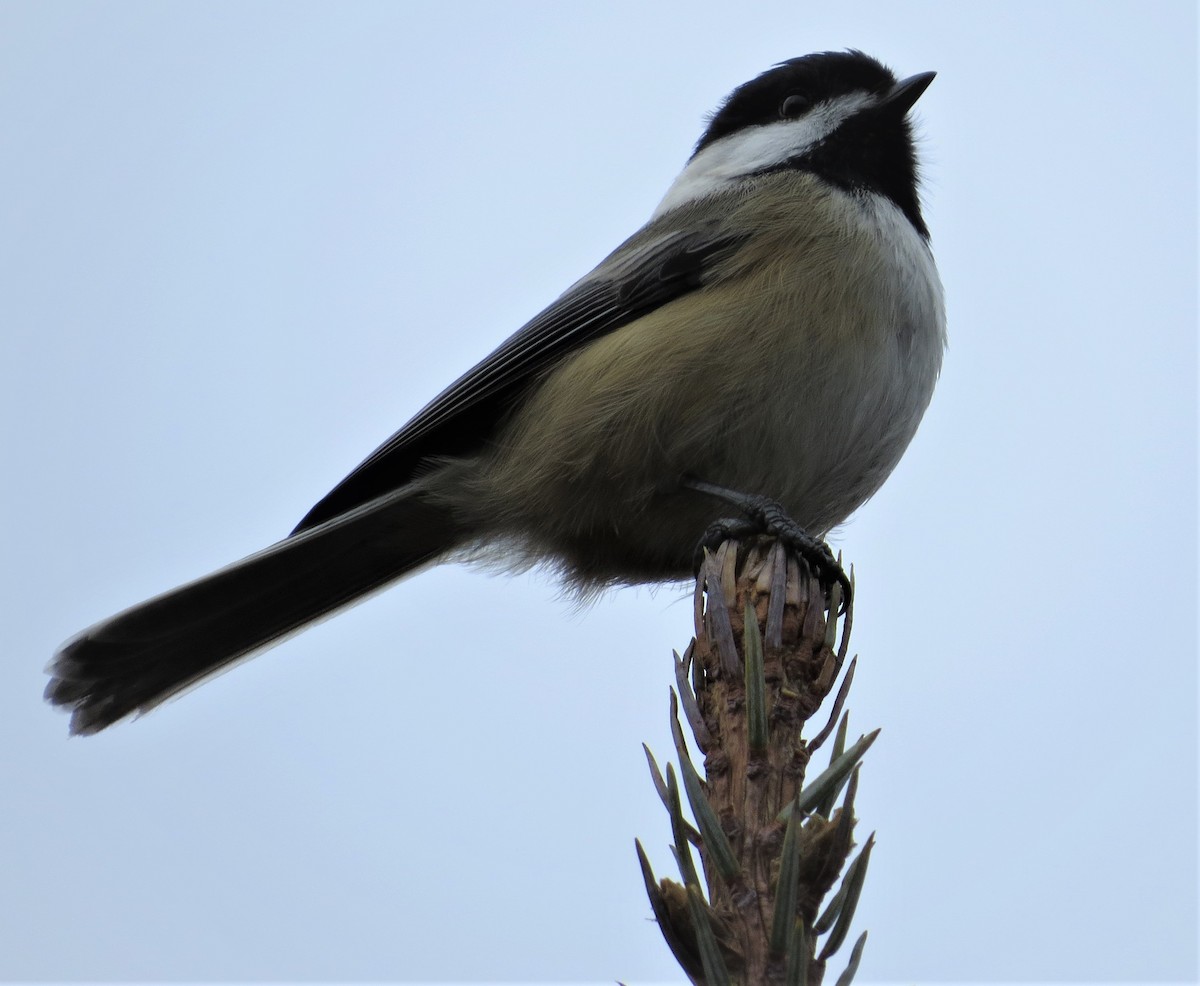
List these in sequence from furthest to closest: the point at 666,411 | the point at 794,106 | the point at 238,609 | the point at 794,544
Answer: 1. the point at 794,106
2. the point at 238,609
3. the point at 666,411
4. the point at 794,544

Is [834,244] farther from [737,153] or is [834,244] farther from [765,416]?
[737,153]

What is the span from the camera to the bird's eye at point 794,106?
334cm

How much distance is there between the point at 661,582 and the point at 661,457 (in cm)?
50

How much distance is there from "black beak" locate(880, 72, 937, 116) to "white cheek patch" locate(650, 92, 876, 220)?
7cm

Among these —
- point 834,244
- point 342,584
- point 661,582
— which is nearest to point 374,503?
point 342,584

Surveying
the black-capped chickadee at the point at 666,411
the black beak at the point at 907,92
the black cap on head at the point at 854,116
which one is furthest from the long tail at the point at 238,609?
the black beak at the point at 907,92

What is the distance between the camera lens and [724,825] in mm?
1414

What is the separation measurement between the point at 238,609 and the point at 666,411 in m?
1.16

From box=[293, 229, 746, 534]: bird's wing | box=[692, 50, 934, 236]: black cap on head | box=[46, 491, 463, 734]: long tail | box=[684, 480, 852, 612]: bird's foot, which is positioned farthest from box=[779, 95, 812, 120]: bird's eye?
box=[684, 480, 852, 612]: bird's foot

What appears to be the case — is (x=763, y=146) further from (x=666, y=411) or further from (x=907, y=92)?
(x=666, y=411)

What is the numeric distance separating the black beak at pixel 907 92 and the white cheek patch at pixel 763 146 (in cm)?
7

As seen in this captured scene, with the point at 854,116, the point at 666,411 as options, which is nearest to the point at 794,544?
the point at 666,411

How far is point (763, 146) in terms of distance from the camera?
11.1 feet

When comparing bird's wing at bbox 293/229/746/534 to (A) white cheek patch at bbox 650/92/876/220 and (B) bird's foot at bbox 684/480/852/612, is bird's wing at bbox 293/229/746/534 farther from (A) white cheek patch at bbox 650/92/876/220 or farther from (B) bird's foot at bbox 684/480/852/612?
(B) bird's foot at bbox 684/480/852/612
